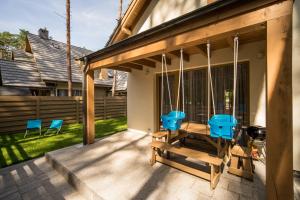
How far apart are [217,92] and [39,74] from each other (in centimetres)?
1115

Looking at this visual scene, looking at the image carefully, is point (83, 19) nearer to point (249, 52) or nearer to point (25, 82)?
point (25, 82)

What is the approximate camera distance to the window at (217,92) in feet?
13.1

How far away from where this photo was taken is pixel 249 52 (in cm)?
382

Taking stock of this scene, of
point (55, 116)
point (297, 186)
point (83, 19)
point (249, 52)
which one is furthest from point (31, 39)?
point (297, 186)

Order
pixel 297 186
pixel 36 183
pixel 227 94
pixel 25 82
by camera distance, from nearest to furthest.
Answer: pixel 297 186
pixel 36 183
pixel 227 94
pixel 25 82

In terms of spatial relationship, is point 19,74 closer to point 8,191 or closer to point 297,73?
point 8,191

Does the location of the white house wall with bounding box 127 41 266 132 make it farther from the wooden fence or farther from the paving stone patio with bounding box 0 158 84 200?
the wooden fence

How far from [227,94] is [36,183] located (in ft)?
16.0

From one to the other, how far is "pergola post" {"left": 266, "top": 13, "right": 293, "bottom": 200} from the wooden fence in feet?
29.8

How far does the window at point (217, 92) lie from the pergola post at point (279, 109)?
249 cm

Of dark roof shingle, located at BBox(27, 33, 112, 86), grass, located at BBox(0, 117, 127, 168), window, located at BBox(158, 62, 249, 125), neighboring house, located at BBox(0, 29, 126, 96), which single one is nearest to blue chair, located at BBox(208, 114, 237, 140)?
window, located at BBox(158, 62, 249, 125)

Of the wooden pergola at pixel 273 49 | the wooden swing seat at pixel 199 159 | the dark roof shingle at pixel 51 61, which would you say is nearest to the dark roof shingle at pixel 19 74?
the dark roof shingle at pixel 51 61

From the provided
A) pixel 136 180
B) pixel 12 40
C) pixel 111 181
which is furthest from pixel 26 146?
pixel 12 40

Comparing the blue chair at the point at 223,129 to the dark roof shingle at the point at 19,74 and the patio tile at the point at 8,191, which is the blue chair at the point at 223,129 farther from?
the dark roof shingle at the point at 19,74
